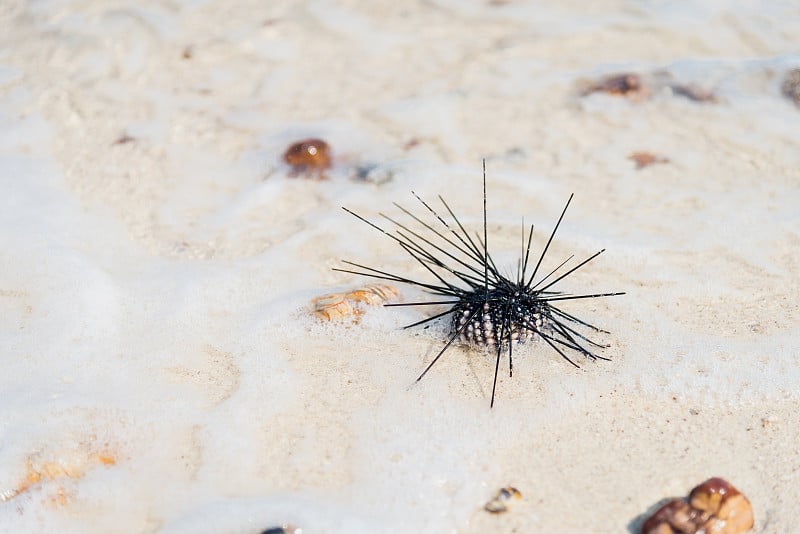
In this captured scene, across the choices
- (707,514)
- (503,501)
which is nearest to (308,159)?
(503,501)

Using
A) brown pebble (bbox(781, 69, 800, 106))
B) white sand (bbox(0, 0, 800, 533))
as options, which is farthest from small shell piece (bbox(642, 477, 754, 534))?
brown pebble (bbox(781, 69, 800, 106))

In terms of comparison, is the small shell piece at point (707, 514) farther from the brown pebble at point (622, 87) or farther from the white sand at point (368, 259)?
the brown pebble at point (622, 87)

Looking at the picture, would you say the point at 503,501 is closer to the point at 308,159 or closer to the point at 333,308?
the point at 333,308

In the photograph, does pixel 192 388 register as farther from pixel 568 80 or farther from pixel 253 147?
pixel 568 80

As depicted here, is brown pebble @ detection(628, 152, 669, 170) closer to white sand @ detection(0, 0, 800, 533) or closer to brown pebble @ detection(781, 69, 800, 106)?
white sand @ detection(0, 0, 800, 533)

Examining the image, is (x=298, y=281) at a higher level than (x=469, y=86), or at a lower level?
lower

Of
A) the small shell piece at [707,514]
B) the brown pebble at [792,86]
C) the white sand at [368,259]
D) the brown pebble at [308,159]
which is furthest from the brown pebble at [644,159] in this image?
the small shell piece at [707,514]

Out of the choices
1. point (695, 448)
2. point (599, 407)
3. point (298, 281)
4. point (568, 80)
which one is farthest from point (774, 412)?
point (568, 80)
